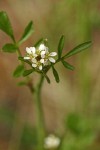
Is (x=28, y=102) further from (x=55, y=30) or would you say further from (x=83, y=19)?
(x=83, y=19)

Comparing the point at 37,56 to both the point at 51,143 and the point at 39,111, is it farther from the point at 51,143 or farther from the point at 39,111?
the point at 51,143

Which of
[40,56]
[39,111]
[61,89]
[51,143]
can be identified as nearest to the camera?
[40,56]

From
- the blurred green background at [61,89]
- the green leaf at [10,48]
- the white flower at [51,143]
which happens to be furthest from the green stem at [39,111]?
the blurred green background at [61,89]

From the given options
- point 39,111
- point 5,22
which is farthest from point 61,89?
point 5,22

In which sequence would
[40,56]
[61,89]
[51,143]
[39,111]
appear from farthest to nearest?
[61,89]
[51,143]
[39,111]
[40,56]

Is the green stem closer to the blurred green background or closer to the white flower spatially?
the white flower

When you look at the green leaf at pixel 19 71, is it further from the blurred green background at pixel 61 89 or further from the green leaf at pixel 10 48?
the blurred green background at pixel 61 89
